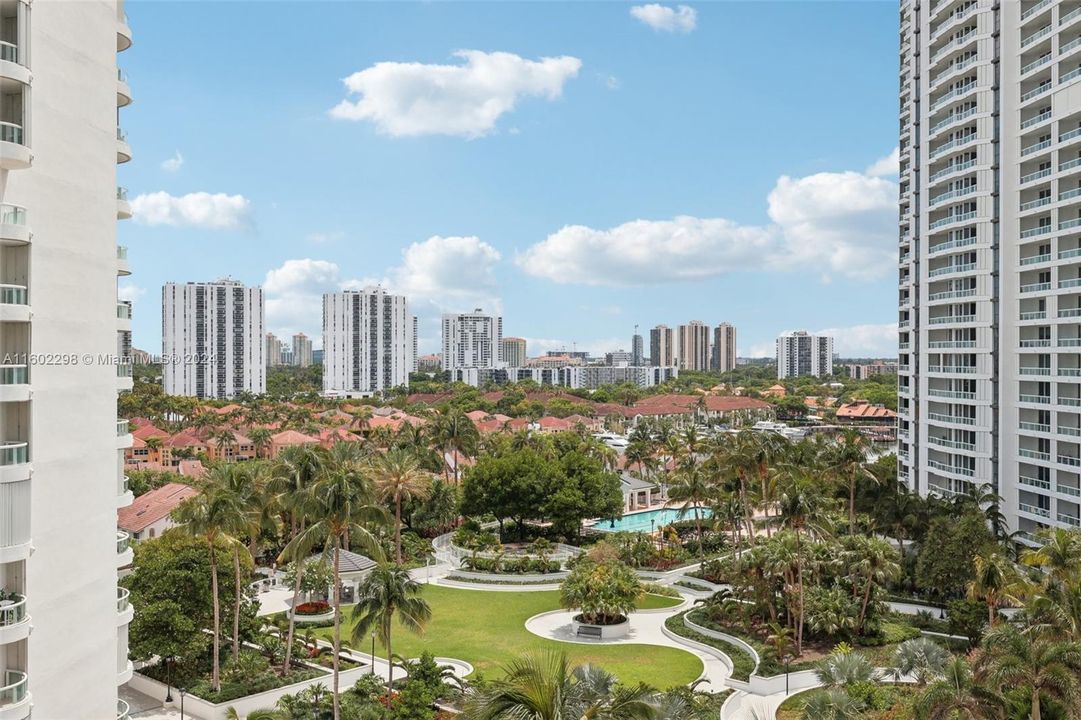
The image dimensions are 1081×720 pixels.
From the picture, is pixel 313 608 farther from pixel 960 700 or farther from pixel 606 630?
pixel 960 700

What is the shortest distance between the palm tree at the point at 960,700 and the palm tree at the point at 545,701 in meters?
11.7

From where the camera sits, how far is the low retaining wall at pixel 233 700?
95.0 feet

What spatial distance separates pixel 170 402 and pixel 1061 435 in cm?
11214

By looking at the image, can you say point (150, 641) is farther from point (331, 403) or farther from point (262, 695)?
point (331, 403)

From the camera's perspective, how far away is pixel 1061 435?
45188mm

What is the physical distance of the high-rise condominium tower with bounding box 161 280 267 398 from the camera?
159250mm

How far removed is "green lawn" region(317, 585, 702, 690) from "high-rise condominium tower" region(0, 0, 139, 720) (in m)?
12.3

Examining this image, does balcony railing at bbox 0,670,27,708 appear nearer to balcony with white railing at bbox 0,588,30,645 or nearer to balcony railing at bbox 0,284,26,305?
balcony with white railing at bbox 0,588,30,645

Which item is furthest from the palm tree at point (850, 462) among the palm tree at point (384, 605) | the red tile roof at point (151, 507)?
the red tile roof at point (151, 507)

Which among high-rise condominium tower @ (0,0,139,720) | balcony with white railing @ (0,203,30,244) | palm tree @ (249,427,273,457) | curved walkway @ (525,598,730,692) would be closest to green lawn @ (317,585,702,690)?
curved walkway @ (525,598,730,692)

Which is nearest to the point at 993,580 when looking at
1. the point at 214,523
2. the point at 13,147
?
the point at 214,523

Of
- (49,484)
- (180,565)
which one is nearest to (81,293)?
(49,484)

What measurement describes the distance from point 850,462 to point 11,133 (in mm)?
44182

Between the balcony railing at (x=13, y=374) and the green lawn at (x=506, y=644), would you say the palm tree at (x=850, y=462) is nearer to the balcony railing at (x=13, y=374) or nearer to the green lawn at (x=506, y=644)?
the green lawn at (x=506, y=644)
